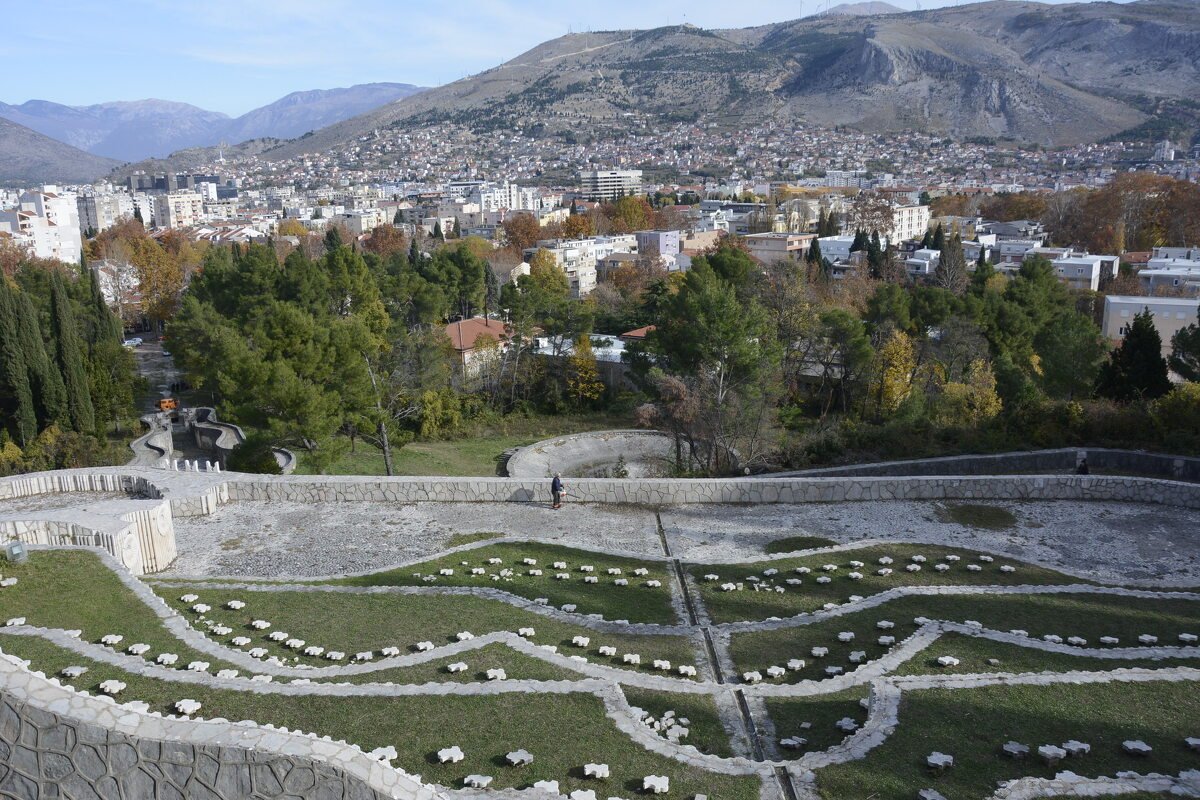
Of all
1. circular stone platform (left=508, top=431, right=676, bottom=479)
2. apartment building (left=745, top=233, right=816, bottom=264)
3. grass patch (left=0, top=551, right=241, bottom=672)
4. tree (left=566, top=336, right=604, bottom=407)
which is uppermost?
apartment building (left=745, top=233, right=816, bottom=264)

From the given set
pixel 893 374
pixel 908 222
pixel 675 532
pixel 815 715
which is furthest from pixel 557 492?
pixel 908 222

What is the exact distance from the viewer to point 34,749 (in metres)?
5.80

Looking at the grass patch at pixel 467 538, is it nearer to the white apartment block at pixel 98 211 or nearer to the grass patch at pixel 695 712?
the grass patch at pixel 695 712

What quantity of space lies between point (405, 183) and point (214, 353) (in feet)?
557

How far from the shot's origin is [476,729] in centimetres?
809

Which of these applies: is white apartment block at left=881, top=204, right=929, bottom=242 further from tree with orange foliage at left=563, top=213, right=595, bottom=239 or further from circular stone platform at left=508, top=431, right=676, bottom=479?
circular stone platform at left=508, top=431, right=676, bottom=479

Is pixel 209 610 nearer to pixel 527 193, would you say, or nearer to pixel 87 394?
pixel 87 394

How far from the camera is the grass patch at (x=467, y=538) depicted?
1445cm

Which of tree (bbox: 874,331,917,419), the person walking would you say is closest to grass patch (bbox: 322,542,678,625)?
the person walking

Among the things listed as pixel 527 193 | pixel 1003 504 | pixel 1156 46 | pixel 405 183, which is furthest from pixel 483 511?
pixel 1156 46

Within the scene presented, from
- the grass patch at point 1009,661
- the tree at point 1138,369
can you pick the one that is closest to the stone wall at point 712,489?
the tree at point 1138,369

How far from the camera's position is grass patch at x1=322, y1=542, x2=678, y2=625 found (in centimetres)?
1179

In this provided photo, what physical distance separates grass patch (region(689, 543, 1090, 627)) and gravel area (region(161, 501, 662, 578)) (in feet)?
6.26

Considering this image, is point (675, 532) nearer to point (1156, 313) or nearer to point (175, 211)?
point (1156, 313)
